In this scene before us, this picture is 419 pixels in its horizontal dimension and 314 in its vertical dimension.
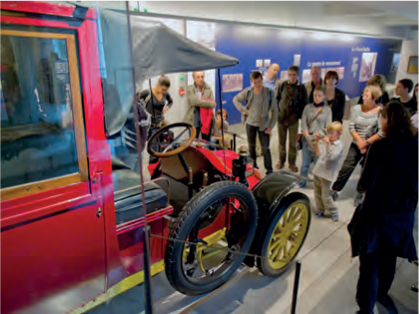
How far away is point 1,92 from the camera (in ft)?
3.65

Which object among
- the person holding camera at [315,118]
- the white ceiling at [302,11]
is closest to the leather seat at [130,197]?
the white ceiling at [302,11]

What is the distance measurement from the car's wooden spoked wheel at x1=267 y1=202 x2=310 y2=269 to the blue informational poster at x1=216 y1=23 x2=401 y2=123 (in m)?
1.95

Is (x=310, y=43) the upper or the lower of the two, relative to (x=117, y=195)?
upper

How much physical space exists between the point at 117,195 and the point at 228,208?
727 mm

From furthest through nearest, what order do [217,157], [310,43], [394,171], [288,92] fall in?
1. [310,43]
2. [288,92]
3. [217,157]
4. [394,171]

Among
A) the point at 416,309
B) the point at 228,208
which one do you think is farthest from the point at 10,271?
the point at 416,309

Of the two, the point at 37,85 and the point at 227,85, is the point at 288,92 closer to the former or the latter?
the point at 227,85

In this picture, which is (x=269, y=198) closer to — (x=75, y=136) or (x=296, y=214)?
(x=296, y=214)

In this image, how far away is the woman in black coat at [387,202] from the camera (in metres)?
1.90

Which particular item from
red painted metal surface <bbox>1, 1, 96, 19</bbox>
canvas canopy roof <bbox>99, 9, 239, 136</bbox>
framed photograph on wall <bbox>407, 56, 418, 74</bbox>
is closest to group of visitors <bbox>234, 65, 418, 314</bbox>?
canvas canopy roof <bbox>99, 9, 239, 136</bbox>

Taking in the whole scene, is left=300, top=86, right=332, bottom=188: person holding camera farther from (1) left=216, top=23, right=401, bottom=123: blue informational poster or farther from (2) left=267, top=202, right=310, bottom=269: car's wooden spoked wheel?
(2) left=267, top=202, right=310, bottom=269: car's wooden spoked wheel

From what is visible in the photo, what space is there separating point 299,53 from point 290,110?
166 centimetres

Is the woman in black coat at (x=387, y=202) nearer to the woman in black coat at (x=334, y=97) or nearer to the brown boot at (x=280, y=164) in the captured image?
the woman in black coat at (x=334, y=97)

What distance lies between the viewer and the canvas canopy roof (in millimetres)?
1326
